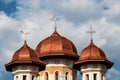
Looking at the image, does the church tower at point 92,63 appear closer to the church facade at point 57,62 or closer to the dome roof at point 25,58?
the church facade at point 57,62

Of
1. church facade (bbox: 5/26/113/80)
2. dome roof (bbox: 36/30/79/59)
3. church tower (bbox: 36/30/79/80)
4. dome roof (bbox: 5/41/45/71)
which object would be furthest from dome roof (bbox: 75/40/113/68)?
dome roof (bbox: 5/41/45/71)

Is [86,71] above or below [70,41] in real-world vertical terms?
below

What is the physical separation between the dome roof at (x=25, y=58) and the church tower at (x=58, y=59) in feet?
7.78

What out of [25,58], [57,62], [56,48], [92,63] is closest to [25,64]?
[25,58]

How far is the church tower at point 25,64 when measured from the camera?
186 feet

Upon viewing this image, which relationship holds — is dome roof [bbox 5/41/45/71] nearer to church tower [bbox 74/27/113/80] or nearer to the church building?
the church building

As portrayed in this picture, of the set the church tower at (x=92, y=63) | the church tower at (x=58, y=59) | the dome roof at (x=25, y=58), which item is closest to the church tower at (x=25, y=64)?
the dome roof at (x=25, y=58)

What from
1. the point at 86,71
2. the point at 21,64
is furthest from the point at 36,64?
the point at 86,71

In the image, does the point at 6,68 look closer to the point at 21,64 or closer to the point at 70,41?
the point at 21,64

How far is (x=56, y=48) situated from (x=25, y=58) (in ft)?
16.0

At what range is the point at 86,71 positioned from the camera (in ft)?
190

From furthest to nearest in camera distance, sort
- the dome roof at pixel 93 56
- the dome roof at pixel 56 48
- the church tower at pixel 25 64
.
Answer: the dome roof at pixel 56 48 → the dome roof at pixel 93 56 → the church tower at pixel 25 64

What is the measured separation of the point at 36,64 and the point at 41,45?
5289 millimetres

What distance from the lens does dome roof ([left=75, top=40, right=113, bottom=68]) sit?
58.1 meters
